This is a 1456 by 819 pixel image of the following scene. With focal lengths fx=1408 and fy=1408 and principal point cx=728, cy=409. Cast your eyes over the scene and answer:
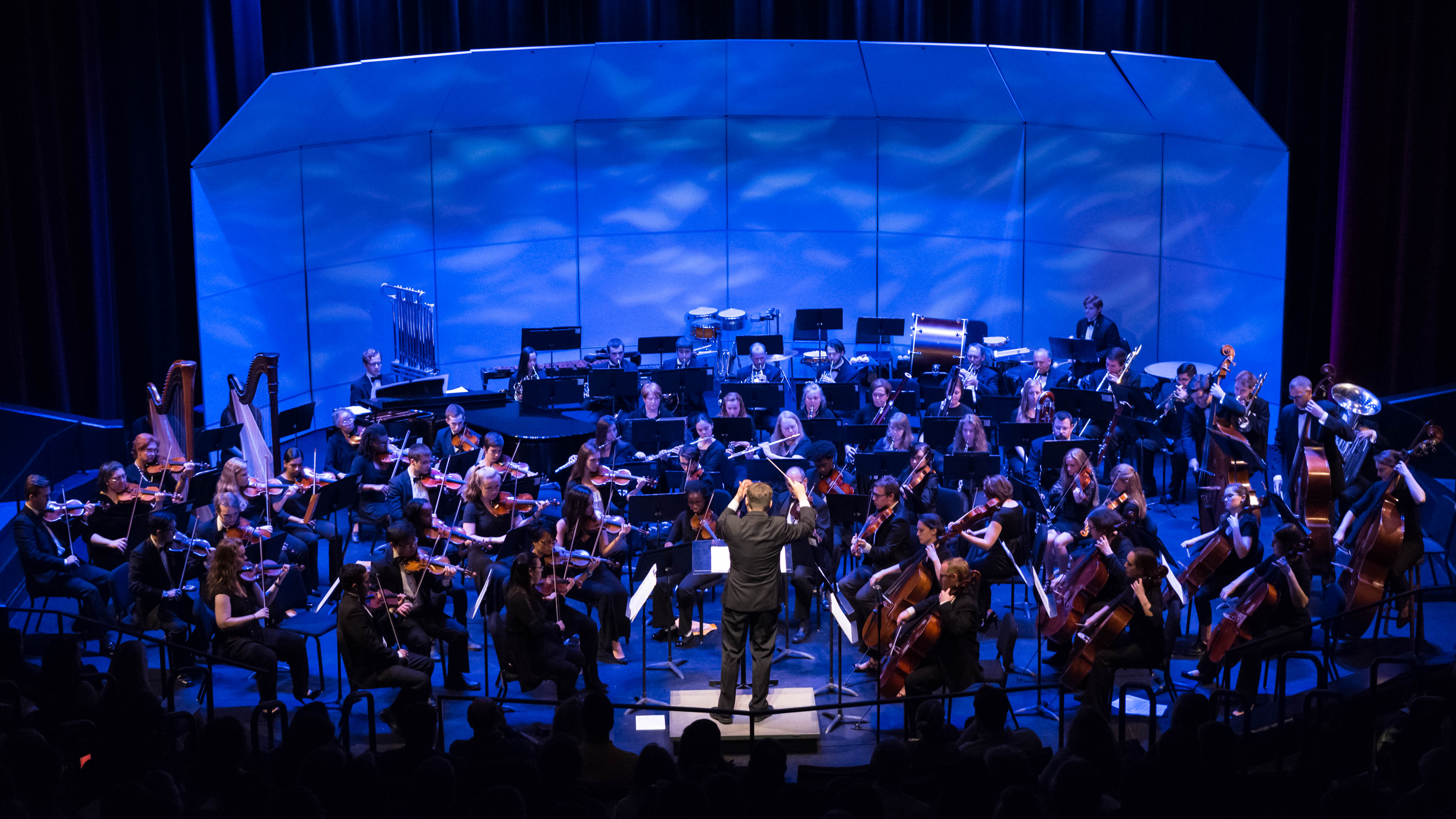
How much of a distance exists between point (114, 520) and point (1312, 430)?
29.8 feet

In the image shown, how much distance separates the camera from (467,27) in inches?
647

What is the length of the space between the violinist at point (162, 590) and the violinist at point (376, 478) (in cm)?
173

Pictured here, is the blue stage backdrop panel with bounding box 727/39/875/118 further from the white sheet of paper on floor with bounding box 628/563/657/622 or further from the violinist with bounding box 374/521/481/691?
the white sheet of paper on floor with bounding box 628/563/657/622

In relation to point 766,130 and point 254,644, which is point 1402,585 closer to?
point 254,644

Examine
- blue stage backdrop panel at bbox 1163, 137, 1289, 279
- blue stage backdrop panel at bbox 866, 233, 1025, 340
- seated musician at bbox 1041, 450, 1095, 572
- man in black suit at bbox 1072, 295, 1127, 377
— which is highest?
blue stage backdrop panel at bbox 1163, 137, 1289, 279

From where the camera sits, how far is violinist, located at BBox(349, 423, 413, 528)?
10578mm

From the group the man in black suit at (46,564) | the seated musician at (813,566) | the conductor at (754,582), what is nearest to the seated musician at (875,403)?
the seated musician at (813,566)

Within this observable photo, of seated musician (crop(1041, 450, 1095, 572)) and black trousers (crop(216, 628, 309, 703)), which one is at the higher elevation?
seated musician (crop(1041, 450, 1095, 572))

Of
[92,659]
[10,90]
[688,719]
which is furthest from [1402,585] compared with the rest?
[10,90]

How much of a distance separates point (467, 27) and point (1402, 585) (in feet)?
38.7

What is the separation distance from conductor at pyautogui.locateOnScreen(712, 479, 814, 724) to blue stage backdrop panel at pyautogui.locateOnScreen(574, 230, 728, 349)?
9654 mm

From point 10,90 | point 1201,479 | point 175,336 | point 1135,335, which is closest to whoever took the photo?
point 1201,479

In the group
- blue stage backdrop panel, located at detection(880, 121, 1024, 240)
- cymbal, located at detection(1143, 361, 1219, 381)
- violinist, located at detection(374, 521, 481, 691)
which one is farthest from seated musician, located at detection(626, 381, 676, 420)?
blue stage backdrop panel, located at detection(880, 121, 1024, 240)

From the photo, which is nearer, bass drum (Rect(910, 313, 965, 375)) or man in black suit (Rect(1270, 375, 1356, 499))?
man in black suit (Rect(1270, 375, 1356, 499))
